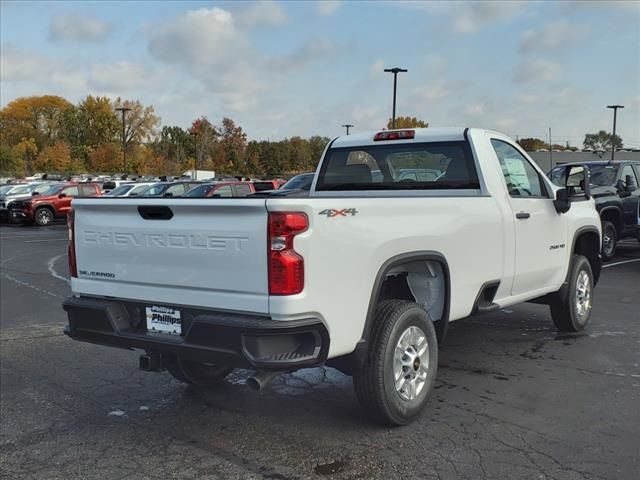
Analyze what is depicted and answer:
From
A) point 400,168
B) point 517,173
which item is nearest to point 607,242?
point 517,173

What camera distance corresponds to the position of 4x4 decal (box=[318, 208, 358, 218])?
137 inches

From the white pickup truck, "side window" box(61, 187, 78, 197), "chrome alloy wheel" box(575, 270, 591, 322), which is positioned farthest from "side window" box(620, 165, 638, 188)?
"side window" box(61, 187, 78, 197)

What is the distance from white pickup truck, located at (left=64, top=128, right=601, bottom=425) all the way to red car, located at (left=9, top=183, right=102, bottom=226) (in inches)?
840

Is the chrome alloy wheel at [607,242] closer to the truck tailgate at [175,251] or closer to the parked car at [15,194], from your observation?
the truck tailgate at [175,251]

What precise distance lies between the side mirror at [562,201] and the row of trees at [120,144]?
3069 inches

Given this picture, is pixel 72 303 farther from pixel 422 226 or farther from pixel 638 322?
pixel 638 322

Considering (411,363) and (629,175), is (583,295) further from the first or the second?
(629,175)

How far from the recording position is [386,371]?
3916 millimetres

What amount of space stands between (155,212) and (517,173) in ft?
10.7

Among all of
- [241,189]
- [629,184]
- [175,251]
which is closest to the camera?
[175,251]

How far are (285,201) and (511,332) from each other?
4.20 m

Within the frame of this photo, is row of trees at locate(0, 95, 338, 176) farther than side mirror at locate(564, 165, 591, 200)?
Yes

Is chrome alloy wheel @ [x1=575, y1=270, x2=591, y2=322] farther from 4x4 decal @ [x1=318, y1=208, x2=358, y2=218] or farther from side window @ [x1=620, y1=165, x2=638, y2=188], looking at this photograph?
side window @ [x1=620, y1=165, x2=638, y2=188]

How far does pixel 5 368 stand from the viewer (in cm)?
576
